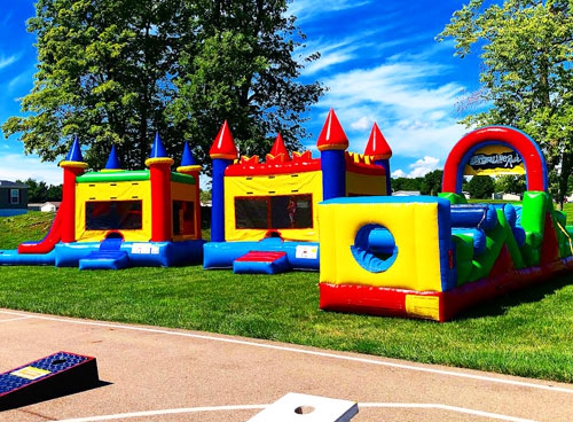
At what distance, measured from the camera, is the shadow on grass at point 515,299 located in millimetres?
6670

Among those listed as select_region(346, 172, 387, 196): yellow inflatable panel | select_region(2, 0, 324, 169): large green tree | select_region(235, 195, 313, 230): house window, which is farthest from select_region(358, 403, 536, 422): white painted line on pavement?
select_region(2, 0, 324, 169): large green tree

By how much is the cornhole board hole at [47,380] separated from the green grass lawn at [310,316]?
2.11m

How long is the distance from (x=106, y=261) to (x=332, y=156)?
269 inches

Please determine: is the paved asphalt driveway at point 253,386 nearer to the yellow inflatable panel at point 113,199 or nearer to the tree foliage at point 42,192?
the yellow inflatable panel at point 113,199

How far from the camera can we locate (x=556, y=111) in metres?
19.4

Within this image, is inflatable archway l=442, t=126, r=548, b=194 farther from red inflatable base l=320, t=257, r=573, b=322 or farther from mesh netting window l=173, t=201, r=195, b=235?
mesh netting window l=173, t=201, r=195, b=235

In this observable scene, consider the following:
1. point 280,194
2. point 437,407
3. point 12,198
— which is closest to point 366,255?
point 437,407

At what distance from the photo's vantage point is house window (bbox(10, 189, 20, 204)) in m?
51.2

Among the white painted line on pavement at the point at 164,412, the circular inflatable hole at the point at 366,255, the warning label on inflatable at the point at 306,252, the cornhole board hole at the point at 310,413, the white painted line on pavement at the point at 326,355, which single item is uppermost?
the circular inflatable hole at the point at 366,255

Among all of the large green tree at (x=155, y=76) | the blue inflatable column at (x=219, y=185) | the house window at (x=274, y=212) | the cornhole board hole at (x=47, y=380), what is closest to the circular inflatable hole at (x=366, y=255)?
the cornhole board hole at (x=47, y=380)

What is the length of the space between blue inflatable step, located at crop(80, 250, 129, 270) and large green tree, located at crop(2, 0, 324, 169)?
28.8 ft

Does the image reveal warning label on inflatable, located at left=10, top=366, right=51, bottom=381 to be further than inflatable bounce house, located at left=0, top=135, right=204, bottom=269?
No

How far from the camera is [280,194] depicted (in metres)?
12.8

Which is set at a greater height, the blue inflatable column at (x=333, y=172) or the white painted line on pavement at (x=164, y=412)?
the blue inflatable column at (x=333, y=172)
